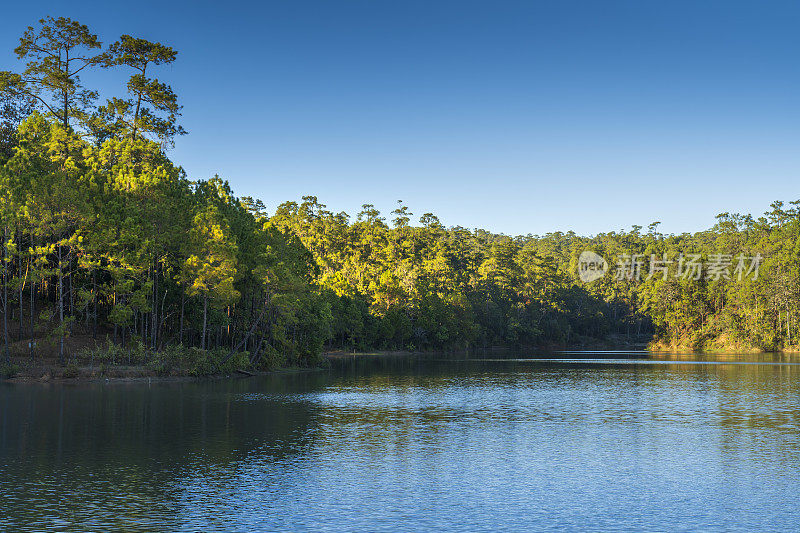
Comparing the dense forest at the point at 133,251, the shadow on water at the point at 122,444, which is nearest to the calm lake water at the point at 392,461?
the shadow on water at the point at 122,444

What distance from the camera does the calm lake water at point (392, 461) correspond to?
18.6m

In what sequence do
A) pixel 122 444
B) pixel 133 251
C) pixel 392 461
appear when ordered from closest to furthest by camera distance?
1. pixel 392 461
2. pixel 122 444
3. pixel 133 251

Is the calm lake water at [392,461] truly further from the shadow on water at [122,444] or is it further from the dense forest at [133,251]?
the dense forest at [133,251]

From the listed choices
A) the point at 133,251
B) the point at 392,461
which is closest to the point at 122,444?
the point at 392,461

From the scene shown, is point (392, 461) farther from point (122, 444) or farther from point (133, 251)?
point (133, 251)

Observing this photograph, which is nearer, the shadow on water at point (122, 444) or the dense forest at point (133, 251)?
the shadow on water at point (122, 444)

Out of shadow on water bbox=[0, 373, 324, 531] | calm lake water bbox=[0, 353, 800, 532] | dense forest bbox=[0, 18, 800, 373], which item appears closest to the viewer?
calm lake water bbox=[0, 353, 800, 532]

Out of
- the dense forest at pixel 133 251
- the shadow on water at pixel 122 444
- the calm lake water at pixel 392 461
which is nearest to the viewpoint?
the calm lake water at pixel 392 461

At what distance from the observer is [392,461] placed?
2603 centimetres

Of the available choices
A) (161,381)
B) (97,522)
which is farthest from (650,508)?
(161,381)

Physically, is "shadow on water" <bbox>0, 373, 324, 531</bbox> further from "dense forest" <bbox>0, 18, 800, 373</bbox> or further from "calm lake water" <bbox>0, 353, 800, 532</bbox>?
"dense forest" <bbox>0, 18, 800, 373</bbox>

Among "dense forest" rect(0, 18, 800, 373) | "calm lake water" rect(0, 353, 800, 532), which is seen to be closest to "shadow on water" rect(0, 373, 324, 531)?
"calm lake water" rect(0, 353, 800, 532)

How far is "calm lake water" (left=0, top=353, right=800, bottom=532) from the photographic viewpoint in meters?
18.6

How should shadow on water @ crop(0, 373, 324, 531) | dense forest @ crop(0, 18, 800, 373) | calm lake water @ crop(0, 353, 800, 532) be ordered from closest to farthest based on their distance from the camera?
calm lake water @ crop(0, 353, 800, 532)
shadow on water @ crop(0, 373, 324, 531)
dense forest @ crop(0, 18, 800, 373)
